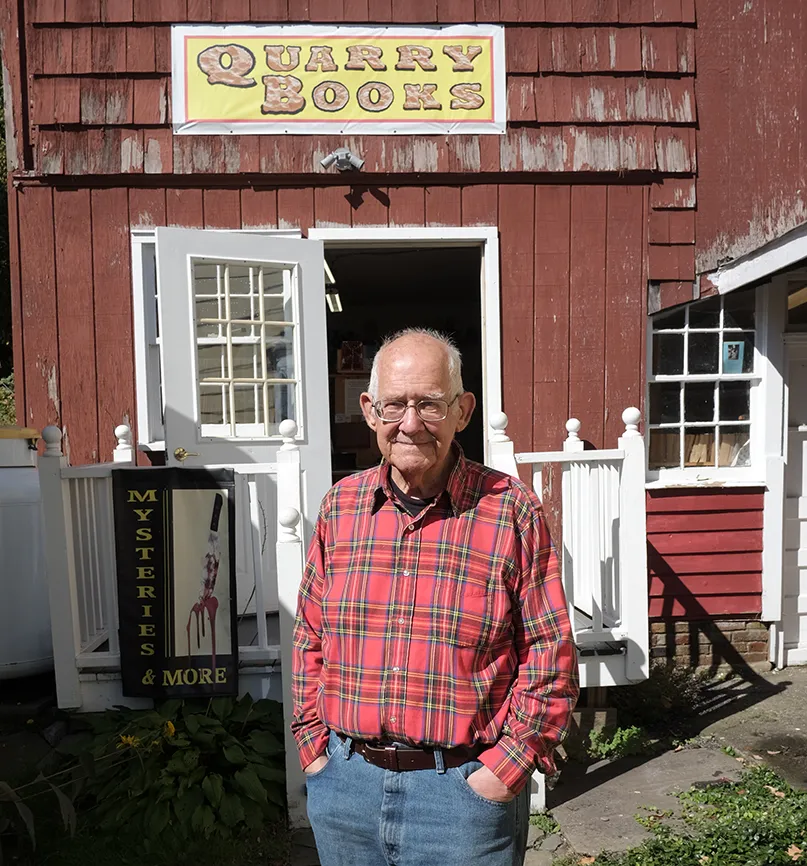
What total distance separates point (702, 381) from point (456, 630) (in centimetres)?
408

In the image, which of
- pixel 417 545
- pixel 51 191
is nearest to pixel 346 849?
pixel 417 545

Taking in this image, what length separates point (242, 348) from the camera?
177 inches

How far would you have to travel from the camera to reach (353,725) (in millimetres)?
1835

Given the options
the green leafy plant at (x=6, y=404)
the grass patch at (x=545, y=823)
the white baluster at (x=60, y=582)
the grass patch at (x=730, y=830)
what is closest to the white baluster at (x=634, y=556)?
the grass patch at (x=730, y=830)

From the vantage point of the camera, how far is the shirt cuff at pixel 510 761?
5.80ft

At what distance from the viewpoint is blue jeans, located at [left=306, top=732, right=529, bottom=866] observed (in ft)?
5.82

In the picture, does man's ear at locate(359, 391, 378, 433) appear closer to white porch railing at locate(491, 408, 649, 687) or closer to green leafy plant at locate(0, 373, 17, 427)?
white porch railing at locate(491, 408, 649, 687)

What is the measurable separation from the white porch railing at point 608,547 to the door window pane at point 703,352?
1.52 meters

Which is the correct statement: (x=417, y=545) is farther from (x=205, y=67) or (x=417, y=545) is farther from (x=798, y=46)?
(x=798, y=46)

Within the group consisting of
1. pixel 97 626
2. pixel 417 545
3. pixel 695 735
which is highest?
pixel 417 545

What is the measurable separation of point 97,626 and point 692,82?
465cm

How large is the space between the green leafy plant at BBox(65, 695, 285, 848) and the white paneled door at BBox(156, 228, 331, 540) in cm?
118

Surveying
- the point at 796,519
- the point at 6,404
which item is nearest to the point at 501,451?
the point at 796,519

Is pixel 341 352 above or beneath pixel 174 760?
above
